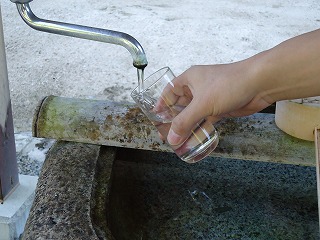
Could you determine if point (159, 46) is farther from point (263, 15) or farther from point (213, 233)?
point (213, 233)

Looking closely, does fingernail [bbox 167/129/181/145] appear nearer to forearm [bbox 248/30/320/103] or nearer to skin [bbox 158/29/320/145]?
A: skin [bbox 158/29/320/145]

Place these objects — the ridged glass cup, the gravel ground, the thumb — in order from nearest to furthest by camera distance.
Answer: the thumb → the ridged glass cup → the gravel ground

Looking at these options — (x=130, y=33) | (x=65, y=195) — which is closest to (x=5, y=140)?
(x=65, y=195)

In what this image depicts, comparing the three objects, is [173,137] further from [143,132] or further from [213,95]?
[143,132]

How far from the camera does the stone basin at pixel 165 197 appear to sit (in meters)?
1.37

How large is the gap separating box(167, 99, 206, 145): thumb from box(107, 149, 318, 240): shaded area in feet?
1.63

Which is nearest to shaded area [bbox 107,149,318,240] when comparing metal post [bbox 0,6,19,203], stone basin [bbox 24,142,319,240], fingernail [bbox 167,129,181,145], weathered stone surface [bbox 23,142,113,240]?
stone basin [bbox 24,142,319,240]

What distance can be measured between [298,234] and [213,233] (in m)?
0.27

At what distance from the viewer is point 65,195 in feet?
4.60

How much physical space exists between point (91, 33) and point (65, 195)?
416mm

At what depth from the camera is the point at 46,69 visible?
3490 millimetres

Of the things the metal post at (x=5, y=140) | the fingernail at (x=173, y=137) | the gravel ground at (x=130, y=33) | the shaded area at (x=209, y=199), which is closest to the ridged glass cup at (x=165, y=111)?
the fingernail at (x=173, y=137)

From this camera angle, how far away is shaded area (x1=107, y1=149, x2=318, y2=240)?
174 cm

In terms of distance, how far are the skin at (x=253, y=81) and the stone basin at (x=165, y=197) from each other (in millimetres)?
339
